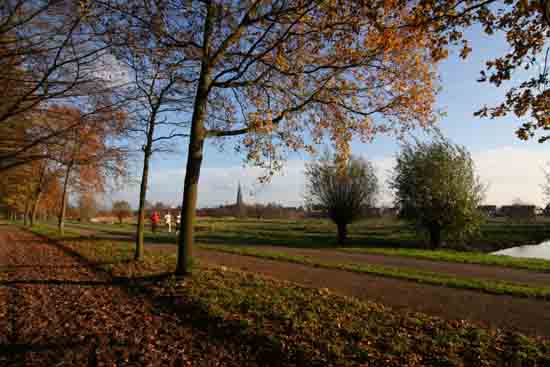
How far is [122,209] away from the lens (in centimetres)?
6212

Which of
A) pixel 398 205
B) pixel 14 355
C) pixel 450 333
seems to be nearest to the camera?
pixel 14 355

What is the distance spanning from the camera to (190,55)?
8820 mm

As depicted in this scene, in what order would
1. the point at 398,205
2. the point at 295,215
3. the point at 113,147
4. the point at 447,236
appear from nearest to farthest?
1. the point at 113,147
2. the point at 447,236
3. the point at 398,205
4. the point at 295,215

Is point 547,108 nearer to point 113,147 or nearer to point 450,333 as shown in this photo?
point 450,333

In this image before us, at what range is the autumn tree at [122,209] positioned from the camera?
2410 inches

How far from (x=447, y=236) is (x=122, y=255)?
18.2 meters

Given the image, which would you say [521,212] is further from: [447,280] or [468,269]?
[447,280]

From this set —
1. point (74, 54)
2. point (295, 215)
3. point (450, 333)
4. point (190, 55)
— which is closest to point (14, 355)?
point (74, 54)

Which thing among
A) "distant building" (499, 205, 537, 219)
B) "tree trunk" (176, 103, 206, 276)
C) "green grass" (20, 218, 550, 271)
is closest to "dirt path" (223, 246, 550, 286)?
"green grass" (20, 218, 550, 271)

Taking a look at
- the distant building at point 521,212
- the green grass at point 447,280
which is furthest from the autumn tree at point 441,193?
the distant building at point 521,212

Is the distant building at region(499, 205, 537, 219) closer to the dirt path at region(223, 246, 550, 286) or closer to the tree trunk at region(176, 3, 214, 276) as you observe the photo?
the dirt path at region(223, 246, 550, 286)

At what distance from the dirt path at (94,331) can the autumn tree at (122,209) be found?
186 ft

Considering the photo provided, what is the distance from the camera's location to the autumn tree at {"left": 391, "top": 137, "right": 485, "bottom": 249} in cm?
2023

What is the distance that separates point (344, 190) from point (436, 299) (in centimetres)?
1522
